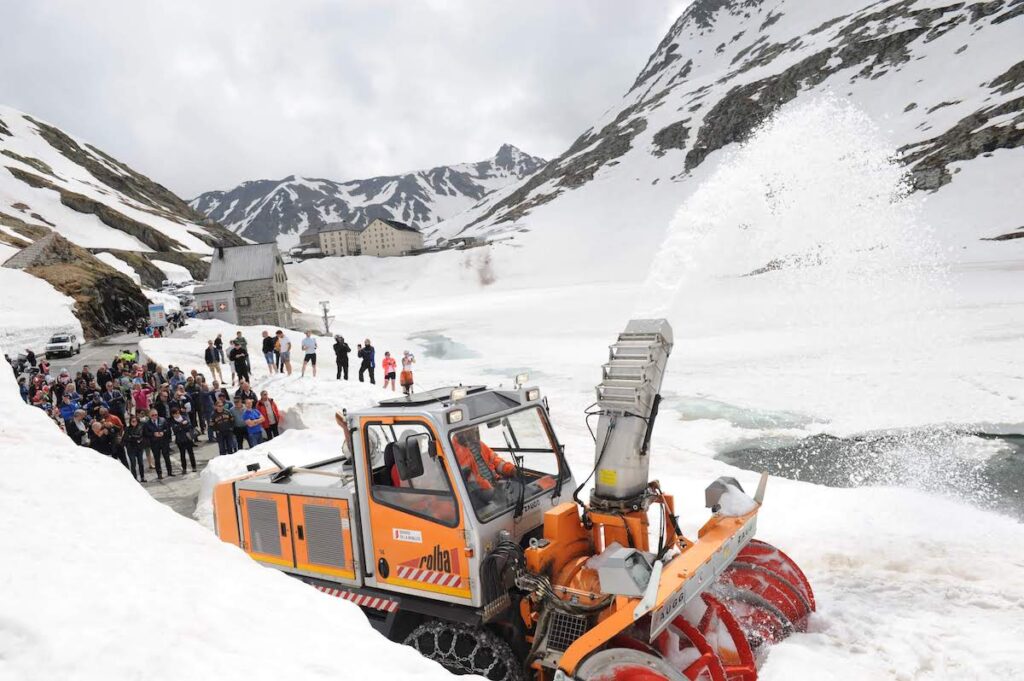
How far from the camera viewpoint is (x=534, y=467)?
5996 millimetres

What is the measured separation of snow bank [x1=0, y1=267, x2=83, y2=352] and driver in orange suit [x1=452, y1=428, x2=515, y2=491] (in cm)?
2727

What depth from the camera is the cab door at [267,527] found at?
20.8ft

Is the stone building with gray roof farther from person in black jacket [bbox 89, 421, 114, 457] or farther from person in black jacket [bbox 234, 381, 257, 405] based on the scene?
person in black jacket [bbox 89, 421, 114, 457]

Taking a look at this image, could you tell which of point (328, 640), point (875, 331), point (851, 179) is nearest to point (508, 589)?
point (328, 640)

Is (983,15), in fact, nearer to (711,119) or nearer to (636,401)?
(711,119)

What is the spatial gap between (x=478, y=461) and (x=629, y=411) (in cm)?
151

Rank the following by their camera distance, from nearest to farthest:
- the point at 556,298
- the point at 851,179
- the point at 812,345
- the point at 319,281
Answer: the point at 812,345, the point at 851,179, the point at 556,298, the point at 319,281

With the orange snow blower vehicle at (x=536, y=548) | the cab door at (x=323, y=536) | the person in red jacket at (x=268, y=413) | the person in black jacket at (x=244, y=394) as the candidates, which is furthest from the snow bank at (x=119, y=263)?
the orange snow blower vehicle at (x=536, y=548)

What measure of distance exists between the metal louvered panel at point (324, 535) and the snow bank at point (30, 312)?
25699 mm

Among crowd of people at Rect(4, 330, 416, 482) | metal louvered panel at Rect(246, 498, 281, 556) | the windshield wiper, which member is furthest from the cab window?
crowd of people at Rect(4, 330, 416, 482)

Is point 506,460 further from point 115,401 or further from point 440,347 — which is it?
point 440,347

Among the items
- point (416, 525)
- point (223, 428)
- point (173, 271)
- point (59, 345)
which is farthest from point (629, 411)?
point (173, 271)

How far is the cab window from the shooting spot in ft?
16.9

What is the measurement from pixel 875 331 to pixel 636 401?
Result: 20.2 metres
